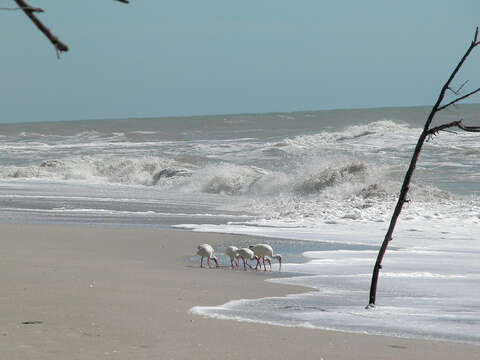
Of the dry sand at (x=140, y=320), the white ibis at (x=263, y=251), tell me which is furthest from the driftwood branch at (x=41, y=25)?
the white ibis at (x=263, y=251)

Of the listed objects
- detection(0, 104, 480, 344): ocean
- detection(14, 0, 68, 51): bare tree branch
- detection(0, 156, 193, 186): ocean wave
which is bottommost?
detection(0, 156, 193, 186): ocean wave

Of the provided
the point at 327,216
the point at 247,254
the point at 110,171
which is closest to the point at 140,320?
the point at 247,254

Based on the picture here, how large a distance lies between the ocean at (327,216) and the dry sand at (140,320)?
1.10 ft

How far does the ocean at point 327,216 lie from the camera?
540 centimetres

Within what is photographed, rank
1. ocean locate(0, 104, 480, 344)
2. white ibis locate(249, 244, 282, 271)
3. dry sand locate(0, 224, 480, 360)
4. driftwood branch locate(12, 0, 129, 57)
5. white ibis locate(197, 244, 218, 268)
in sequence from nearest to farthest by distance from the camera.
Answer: driftwood branch locate(12, 0, 129, 57) < dry sand locate(0, 224, 480, 360) < ocean locate(0, 104, 480, 344) < white ibis locate(249, 244, 282, 271) < white ibis locate(197, 244, 218, 268)

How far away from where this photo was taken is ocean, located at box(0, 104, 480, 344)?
5402 millimetres

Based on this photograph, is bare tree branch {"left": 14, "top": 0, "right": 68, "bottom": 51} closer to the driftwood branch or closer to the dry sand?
the driftwood branch

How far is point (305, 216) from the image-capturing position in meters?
12.9

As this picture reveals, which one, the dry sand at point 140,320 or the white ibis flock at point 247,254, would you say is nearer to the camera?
the dry sand at point 140,320

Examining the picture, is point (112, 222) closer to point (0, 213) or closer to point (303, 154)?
point (0, 213)

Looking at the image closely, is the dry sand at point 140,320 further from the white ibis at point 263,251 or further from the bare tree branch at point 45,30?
the bare tree branch at point 45,30

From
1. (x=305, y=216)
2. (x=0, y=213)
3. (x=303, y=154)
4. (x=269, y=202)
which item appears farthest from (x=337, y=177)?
(x=303, y=154)

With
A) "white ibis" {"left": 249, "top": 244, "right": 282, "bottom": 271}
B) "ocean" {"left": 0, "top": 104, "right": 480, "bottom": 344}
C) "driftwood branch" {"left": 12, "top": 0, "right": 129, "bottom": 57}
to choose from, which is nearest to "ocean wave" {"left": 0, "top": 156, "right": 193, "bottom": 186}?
"ocean" {"left": 0, "top": 104, "right": 480, "bottom": 344}

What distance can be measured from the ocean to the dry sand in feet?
1.10
